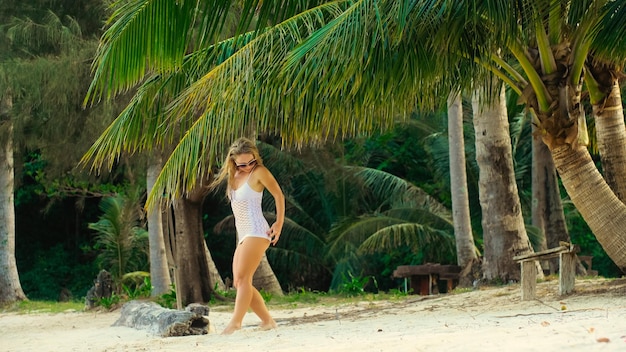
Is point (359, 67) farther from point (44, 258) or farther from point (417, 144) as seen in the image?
point (44, 258)

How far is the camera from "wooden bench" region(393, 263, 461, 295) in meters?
15.6

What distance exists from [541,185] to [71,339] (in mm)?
10370

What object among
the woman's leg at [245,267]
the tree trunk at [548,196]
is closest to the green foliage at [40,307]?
the woman's leg at [245,267]

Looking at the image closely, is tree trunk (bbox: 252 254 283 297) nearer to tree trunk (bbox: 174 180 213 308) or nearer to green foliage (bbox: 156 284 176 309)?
tree trunk (bbox: 174 180 213 308)

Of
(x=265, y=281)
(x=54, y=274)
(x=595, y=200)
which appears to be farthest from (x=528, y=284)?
(x=54, y=274)

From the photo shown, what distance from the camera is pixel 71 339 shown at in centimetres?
976

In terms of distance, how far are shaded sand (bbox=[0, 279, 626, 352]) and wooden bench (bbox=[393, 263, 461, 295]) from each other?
290cm

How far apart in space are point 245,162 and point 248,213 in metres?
0.42

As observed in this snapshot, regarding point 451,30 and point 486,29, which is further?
point 486,29

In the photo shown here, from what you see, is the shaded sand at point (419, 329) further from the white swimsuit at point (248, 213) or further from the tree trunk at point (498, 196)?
the tree trunk at point (498, 196)

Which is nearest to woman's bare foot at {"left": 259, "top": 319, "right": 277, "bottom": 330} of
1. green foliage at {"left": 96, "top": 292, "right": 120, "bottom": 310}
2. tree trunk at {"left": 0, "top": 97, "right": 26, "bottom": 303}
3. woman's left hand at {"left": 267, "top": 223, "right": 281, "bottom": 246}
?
woman's left hand at {"left": 267, "top": 223, "right": 281, "bottom": 246}

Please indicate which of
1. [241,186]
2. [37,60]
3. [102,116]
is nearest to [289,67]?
[241,186]

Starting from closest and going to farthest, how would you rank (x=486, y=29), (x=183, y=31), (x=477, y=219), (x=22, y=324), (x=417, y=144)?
(x=183, y=31) → (x=486, y=29) → (x=22, y=324) → (x=477, y=219) → (x=417, y=144)

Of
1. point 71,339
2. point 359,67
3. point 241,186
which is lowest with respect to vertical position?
point 71,339
